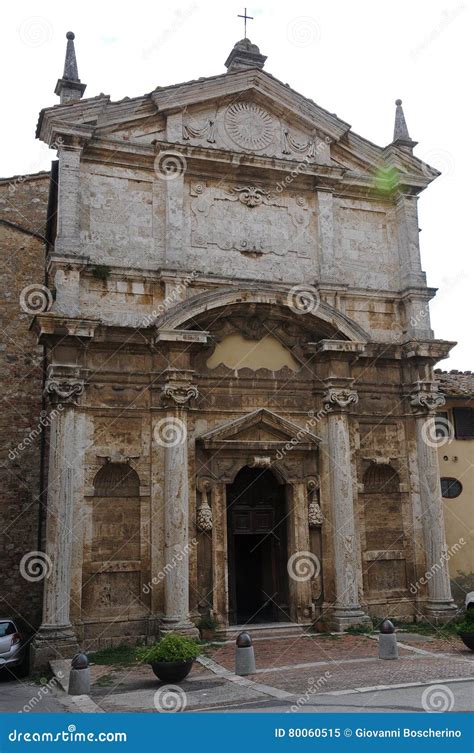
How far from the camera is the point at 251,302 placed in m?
16.6

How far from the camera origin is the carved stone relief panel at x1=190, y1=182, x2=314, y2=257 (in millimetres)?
17469

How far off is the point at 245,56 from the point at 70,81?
4.82 m

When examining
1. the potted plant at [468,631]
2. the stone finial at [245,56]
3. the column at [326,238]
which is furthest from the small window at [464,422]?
the stone finial at [245,56]

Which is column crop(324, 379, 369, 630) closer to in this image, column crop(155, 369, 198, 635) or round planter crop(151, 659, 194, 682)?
column crop(155, 369, 198, 635)

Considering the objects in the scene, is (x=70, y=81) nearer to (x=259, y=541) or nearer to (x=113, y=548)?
(x=113, y=548)

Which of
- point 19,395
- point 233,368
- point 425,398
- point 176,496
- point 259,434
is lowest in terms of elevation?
point 176,496

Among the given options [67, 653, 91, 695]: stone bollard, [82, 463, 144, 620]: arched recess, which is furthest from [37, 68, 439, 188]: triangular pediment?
[67, 653, 91, 695]: stone bollard

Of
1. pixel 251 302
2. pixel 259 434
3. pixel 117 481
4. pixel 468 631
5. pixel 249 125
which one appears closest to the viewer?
pixel 468 631

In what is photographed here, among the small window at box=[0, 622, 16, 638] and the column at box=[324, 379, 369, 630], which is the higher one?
the column at box=[324, 379, 369, 630]

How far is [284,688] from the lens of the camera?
436 inches

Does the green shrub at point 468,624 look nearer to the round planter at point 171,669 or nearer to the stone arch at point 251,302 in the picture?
the round planter at point 171,669

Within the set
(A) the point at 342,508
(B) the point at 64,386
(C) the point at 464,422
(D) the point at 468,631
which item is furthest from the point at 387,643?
(C) the point at 464,422

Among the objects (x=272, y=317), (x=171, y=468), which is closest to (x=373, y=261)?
(x=272, y=317)

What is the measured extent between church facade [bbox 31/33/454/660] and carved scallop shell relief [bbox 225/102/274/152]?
0.16 ft
